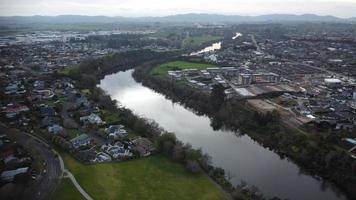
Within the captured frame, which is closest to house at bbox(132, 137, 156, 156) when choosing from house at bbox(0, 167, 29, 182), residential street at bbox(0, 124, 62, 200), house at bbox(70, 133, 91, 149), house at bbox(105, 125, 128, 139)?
house at bbox(105, 125, 128, 139)

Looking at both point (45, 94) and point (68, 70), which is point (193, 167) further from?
point (68, 70)

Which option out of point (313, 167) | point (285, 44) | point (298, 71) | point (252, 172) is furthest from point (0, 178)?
point (285, 44)

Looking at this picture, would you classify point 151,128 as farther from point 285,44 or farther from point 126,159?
point 285,44

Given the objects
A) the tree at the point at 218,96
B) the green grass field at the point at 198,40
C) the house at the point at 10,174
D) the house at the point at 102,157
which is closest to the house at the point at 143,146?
the house at the point at 102,157

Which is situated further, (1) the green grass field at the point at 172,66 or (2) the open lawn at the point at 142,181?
(1) the green grass field at the point at 172,66

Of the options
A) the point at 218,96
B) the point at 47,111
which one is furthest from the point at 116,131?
the point at 218,96

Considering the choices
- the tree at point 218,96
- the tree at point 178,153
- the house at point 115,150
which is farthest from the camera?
the tree at point 218,96

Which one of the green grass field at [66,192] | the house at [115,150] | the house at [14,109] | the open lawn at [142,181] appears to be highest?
the house at [14,109]

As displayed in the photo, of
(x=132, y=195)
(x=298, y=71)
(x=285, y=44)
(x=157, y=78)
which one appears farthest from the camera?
(x=285, y=44)

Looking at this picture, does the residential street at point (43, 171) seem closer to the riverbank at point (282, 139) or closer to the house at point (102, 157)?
the house at point (102, 157)
